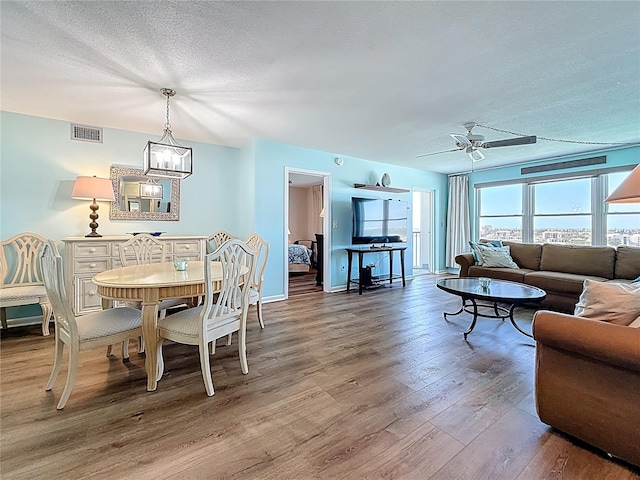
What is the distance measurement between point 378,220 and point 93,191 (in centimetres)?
435

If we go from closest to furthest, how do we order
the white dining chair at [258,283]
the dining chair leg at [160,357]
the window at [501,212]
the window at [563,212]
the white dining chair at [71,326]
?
the white dining chair at [71,326]
the dining chair leg at [160,357]
the white dining chair at [258,283]
the window at [563,212]
the window at [501,212]

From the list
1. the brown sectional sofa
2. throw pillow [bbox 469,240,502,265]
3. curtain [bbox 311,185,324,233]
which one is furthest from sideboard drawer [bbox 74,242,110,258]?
curtain [bbox 311,185,324,233]

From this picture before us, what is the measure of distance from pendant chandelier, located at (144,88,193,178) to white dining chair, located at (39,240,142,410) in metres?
1.06

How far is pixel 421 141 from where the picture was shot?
4.42 meters

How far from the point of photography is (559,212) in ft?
17.9

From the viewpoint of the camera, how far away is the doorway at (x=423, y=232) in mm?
7176

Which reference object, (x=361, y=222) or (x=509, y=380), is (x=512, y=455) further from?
(x=361, y=222)

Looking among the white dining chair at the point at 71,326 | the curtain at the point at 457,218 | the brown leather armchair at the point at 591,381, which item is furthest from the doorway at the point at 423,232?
the white dining chair at the point at 71,326

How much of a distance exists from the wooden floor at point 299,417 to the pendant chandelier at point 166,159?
1.67 meters

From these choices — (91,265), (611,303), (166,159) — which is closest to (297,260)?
(91,265)

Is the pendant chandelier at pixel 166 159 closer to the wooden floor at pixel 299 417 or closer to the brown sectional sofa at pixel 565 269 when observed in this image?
the wooden floor at pixel 299 417

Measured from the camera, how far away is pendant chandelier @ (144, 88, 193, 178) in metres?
2.70

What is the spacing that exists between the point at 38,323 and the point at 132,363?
2027 millimetres

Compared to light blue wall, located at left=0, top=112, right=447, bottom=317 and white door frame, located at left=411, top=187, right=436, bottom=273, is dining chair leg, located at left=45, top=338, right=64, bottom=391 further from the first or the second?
white door frame, located at left=411, top=187, right=436, bottom=273
